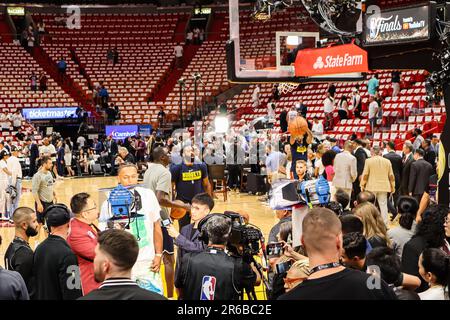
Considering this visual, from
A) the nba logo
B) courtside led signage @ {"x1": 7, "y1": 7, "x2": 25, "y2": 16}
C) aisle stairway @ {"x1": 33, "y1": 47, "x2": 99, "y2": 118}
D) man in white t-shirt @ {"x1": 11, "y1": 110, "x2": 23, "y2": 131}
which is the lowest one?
the nba logo

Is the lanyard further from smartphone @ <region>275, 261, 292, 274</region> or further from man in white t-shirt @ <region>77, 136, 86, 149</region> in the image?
man in white t-shirt @ <region>77, 136, 86, 149</region>

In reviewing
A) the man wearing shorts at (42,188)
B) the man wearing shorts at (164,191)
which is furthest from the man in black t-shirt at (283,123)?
the man wearing shorts at (164,191)

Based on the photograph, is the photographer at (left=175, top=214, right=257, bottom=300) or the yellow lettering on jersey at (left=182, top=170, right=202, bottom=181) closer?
the photographer at (left=175, top=214, right=257, bottom=300)

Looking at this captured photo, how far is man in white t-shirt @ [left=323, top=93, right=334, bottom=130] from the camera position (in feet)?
67.8

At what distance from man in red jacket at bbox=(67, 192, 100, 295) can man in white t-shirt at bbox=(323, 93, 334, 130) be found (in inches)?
638

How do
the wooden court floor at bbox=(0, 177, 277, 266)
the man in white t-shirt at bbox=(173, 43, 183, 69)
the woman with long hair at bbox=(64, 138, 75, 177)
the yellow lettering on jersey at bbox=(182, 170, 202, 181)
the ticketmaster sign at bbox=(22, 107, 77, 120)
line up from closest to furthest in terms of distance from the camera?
the yellow lettering on jersey at bbox=(182, 170, 202, 181), the wooden court floor at bbox=(0, 177, 277, 266), the woman with long hair at bbox=(64, 138, 75, 177), the ticketmaster sign at bbox=(22, 107, 77, 120), the man in white t-shirt at bbox=(173, 43, 183, 69)

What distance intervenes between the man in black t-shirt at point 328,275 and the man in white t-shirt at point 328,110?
707 inches

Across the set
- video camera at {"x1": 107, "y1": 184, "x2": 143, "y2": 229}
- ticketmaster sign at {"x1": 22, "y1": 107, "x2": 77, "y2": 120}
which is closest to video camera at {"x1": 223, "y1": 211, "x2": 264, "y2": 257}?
video camera at {"x1": 107, "y1": 184, "x2": 143, "y2": 229}

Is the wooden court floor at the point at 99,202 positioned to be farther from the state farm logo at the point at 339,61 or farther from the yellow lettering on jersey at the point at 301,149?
the state farm logo at the point at 339,61

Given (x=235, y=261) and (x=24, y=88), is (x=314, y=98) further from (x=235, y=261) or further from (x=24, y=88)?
(x=235, y=261)

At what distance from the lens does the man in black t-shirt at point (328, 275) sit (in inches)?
109

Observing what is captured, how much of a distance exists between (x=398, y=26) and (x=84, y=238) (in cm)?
544
